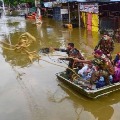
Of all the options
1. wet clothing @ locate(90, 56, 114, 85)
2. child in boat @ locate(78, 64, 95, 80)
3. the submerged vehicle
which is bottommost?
the submerged vehicle

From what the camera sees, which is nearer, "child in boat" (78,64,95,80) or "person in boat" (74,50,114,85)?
"person in boat" (74,50,114,85)

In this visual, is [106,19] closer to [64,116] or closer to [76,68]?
[76,68]

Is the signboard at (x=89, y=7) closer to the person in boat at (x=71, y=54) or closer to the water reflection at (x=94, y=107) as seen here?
the person in boat at (x=71, y=54)

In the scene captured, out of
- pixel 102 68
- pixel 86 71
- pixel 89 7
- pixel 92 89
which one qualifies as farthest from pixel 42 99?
pixel 89 7

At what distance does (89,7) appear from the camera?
70.9 feet

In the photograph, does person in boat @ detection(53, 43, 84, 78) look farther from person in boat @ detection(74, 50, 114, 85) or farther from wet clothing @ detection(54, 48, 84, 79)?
person in boat @ detection(74, 50, 114, 85)

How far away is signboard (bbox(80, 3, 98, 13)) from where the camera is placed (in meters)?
20.6

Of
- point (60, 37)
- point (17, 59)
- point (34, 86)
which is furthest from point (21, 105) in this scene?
A: point (60, 37)

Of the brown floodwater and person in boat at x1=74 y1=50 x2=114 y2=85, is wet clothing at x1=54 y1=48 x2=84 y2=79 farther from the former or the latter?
person in boat at x1=74 y1=50 x2=114 y2=85

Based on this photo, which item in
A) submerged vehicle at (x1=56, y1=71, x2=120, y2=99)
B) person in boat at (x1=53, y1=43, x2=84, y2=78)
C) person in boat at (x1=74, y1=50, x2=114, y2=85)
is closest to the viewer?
submerged vehicle at (x1=56, y1=71, x2=120, y2=99)

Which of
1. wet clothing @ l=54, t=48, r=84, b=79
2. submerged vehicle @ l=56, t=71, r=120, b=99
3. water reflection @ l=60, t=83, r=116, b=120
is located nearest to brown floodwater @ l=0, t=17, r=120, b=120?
water reflection @ l=60, t=83, r=116, b=120

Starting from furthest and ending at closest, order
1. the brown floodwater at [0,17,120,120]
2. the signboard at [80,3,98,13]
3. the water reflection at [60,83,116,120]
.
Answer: the signboard at [80,3,98,13] < the brown floodwater at [0,17,120,120] < the water reflection at [60,83,116,120]

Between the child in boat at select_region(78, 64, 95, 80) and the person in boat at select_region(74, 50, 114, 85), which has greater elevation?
the person in boat at select_region(74, 50, 114, 85)

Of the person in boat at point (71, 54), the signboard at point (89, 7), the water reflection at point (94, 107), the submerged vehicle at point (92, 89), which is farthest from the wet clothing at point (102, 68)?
the signboard at point (89, 7)
